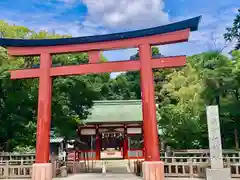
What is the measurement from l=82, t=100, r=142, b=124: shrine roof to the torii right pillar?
11.1 meters

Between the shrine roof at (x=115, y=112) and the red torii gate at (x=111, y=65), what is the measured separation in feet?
32.7

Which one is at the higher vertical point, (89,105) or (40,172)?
(89,105)

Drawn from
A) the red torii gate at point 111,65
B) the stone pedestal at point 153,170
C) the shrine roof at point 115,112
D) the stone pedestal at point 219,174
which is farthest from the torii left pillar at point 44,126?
the shrine roof at point 115,112

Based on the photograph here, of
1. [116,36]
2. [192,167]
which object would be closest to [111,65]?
[116,36]

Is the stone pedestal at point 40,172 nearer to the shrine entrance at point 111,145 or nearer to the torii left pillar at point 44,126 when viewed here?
the torii left pillar at point 44,126

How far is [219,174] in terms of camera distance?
10.2 meters

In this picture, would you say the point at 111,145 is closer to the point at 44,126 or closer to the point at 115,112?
the point at 115,112

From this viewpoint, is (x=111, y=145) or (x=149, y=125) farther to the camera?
(x=111, y=145)

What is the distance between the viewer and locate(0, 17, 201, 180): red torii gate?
1055 cm

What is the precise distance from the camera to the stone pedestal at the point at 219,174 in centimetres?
1015

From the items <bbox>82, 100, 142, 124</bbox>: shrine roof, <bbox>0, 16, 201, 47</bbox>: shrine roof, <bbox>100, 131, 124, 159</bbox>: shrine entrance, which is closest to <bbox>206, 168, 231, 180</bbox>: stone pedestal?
<bbox>0, 16, 201, 47</bbox>: shrine roof

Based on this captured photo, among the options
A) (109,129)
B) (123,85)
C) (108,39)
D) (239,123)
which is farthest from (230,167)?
(123,85)

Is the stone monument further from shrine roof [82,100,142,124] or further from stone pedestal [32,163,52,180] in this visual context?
shrine roof [82,100,142,124]

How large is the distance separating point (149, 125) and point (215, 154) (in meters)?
2.65
